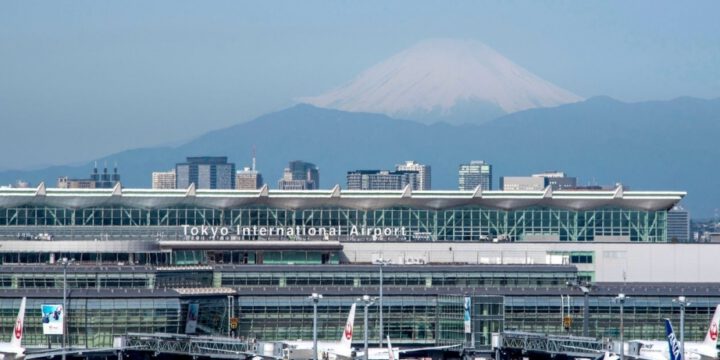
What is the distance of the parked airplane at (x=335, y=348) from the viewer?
591ft

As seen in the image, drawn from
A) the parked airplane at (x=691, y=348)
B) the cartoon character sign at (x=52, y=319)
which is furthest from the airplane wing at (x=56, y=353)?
the parked airplane at (x=691, y=348)

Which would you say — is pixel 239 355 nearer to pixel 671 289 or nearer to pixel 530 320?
pixel 530 320

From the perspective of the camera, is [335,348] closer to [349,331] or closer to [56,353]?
[349,331]

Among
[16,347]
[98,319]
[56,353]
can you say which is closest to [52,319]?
[16,347]

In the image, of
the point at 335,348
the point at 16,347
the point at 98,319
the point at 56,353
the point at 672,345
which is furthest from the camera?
the point at 98,319

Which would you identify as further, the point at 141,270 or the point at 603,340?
the point at 141,270

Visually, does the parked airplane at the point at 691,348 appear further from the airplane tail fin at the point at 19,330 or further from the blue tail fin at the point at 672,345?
the airplane tail fin at the point at 19,330

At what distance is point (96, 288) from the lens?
19162 centimetres

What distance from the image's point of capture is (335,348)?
18350cm

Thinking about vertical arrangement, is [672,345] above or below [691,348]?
above

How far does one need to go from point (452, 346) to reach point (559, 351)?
14.6m

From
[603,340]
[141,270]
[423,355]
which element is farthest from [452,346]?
[141,270]

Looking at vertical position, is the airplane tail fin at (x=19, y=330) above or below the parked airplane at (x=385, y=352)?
above

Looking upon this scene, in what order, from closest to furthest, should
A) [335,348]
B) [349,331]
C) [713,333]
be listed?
[713,333] < [349,331] < [335,348]
